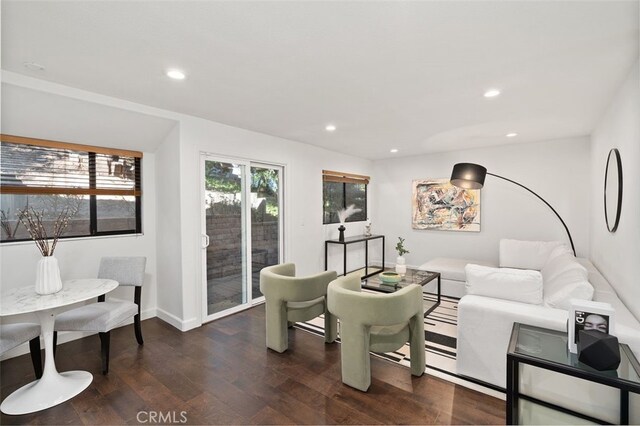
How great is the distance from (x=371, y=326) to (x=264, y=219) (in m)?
2.52

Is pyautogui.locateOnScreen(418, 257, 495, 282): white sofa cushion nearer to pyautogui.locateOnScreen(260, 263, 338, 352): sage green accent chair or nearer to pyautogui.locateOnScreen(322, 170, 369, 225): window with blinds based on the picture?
pyautogui.locateOnScreen(322, 170, 369, 225): window with blinds

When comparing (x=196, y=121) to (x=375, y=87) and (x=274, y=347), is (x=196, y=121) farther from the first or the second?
(x=274, y=347)

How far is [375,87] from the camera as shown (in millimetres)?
2619

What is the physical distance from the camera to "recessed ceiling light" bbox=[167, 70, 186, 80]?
2304 millimetres

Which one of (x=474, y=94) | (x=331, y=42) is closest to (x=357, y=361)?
(x=331, y=42)

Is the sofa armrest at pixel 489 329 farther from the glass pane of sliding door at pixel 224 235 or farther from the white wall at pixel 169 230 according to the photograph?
the white wall at pixel 169 230

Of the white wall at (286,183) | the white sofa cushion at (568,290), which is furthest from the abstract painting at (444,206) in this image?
the white sofa cushion at (568,290)

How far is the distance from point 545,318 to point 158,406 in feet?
9.05

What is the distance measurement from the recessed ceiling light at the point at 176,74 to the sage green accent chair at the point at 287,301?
1860mm

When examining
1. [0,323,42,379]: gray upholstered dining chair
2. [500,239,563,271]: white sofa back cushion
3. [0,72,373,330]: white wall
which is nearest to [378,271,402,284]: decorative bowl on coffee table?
[500,239,563,271]: white sofa back cushion

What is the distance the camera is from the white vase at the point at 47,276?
2283mm

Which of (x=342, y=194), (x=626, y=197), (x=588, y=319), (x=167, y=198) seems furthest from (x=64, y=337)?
(x=626, y=197)

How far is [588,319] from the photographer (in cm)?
168

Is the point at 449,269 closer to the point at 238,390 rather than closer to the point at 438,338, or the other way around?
the point at 438,338
